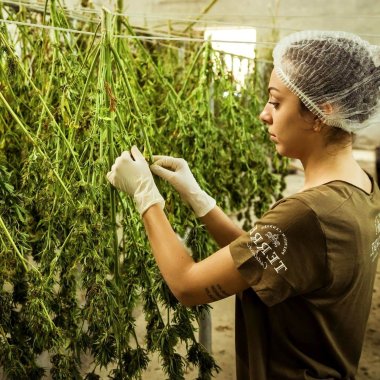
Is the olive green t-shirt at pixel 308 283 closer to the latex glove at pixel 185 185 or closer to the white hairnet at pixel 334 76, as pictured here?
the white hairnet at pixel 334 76

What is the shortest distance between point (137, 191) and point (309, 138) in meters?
0.52

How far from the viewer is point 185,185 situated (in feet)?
5.19

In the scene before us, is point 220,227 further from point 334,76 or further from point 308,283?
point 334,76

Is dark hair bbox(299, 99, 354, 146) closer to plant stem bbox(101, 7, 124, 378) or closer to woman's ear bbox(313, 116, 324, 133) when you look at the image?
woman's ear bbox(313, 116, 324, 133)

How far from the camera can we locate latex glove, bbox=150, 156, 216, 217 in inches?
61.7

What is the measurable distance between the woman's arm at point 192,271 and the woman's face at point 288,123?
35cm

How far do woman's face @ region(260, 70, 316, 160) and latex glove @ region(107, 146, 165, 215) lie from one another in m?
0.39

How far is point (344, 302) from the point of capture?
4.27ft

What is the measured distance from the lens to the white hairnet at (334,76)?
1287 millimetres

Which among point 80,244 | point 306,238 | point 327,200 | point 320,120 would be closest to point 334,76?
point 320,120

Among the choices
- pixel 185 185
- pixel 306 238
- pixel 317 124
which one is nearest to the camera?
pixel 306 238

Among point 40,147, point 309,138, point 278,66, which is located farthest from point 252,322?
point 40,147

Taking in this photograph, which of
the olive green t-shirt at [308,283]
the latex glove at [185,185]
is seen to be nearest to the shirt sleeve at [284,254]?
the olive green t-shirt at [308,283]

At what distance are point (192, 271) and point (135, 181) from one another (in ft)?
1.06
